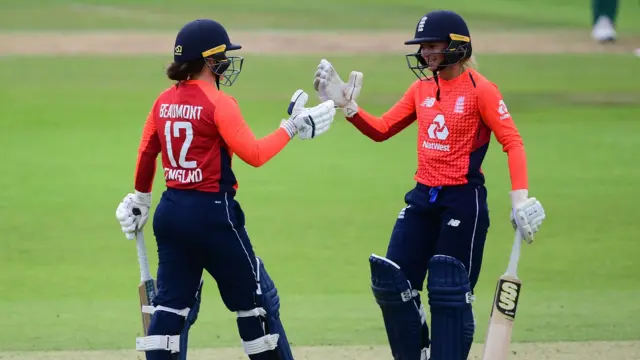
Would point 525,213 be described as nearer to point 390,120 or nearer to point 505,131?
point 505,131

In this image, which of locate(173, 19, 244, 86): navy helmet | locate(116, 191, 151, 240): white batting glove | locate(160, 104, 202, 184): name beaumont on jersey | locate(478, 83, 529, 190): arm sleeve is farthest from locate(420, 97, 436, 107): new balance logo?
locate(116, 191, 151, 240): white batting glove

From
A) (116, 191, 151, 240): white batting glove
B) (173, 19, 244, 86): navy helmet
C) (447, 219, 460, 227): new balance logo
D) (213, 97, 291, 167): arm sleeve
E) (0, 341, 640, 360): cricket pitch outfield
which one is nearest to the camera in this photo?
(213, 97, 291, 167): arm sleeve

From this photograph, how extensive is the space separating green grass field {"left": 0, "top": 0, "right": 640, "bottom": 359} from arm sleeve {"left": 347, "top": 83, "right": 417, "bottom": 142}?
47.5 inches

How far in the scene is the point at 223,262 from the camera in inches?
199

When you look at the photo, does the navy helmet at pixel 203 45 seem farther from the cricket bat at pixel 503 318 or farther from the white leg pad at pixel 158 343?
the cricket bat at pixel 503 318

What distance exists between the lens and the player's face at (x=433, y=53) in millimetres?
5383

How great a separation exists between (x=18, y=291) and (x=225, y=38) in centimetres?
294

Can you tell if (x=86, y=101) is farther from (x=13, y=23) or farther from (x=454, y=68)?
(x=454, y=68)

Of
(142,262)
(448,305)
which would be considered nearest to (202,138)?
(142,262)

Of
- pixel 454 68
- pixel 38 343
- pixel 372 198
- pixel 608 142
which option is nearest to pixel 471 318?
pixel 454 68

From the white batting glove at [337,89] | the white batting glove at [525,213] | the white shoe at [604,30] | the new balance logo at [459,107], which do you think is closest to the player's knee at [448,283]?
the white batting glove at [525,213]

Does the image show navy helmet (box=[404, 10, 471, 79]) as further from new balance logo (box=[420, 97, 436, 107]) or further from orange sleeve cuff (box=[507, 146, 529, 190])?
orange sleeve cuff (box=[507, 146, 529, 190])

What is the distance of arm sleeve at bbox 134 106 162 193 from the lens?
5.20 metres

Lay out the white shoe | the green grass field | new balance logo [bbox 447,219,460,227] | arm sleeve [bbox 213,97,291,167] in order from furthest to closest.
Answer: the white shoe → the green grass field → new balance logo [bbox 447,219,460,227] → arm sleeve [bbox 213,97,291,167]
